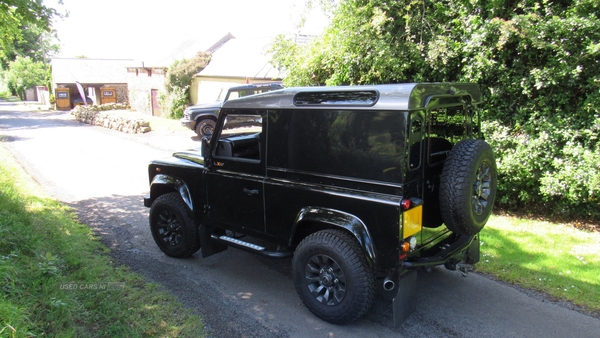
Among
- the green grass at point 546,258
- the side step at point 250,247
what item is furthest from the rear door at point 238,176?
the green grass at point 546,258

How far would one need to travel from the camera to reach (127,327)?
11.6 ft

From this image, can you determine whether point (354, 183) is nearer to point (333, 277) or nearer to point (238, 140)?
point (333, 277)

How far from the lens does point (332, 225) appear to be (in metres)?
3.77

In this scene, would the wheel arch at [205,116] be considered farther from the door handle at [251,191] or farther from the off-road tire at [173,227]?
the door handle at [251,191]

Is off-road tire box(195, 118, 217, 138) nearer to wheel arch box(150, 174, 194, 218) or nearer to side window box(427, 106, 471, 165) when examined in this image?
wheel arch box(150, 174, 194, 218)

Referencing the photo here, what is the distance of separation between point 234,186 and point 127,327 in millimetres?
1710

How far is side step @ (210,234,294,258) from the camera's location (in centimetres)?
425

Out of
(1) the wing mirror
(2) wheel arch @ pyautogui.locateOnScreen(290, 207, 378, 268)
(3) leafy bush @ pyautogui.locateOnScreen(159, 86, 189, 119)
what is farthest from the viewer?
(3) leafy bush @ pyautogui.locateOnScreen(159, 86, 189, 119)

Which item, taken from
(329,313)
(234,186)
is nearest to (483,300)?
(329,313)

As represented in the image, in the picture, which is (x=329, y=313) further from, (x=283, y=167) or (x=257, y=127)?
(x=257, y=127)

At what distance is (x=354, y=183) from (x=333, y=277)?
902 millimetres

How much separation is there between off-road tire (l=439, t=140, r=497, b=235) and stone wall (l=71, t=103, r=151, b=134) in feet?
57.4

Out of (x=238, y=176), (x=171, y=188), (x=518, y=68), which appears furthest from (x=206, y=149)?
(x=518, y=68)

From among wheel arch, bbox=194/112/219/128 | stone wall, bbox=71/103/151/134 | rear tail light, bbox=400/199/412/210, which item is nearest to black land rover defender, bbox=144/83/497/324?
rear tail light, bbox=400/199/412/210
